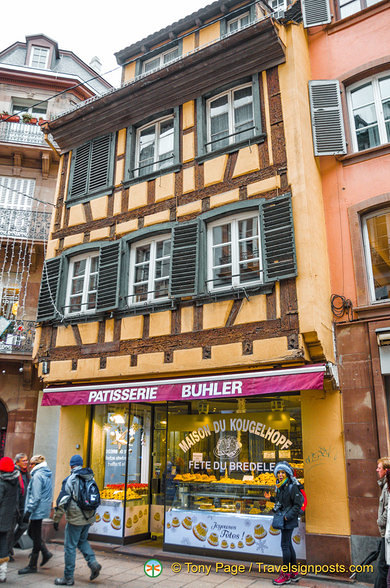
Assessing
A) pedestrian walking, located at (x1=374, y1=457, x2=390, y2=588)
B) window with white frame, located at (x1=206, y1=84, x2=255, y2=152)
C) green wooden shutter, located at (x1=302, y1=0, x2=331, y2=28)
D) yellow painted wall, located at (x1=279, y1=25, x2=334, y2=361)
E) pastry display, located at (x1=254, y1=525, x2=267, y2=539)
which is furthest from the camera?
green wooden shutter, located at (x1=302, y1=0, x2=331, y2=28)

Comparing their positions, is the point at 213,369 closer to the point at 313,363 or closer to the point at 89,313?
the point at 313,363

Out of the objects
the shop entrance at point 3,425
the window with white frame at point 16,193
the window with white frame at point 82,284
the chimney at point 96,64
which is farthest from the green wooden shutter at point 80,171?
the chimney at point 96,64

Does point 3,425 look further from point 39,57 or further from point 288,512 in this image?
point 39,57

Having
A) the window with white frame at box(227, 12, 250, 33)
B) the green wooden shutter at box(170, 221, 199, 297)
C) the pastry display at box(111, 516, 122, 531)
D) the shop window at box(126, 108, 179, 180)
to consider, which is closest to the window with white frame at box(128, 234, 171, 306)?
the green wooden shutter at box(170, 221, 199, 297)

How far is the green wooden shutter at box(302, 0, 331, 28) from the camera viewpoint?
34.2 ft

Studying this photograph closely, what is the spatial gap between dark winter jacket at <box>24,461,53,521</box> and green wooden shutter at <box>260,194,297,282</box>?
517cm

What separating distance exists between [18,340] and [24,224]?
430 centimetres

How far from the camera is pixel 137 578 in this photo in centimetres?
764

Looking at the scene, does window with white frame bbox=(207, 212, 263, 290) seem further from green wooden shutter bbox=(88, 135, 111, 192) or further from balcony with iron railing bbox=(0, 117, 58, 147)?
balcony with iron railing bbox=(0, 117, 58, 147)

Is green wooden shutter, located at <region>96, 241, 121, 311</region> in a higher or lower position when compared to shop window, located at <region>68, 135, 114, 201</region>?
lower

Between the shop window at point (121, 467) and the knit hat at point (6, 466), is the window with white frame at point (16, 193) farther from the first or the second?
the knit hat at point (6, 466)

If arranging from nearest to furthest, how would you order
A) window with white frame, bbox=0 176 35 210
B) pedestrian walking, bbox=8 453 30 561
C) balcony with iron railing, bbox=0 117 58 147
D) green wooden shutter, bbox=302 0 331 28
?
1. pedestrian walking, bbox=8 453 30 561
2. green wooden shutter, bbox=302 0 331 28
3. window with white frame, bbox=0 176 35 210
4. balcony with iron railing, bbox=0 117 58 147

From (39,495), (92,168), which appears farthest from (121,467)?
(92,168)

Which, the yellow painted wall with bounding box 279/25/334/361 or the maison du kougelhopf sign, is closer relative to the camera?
the maison du kougelhopf sign
